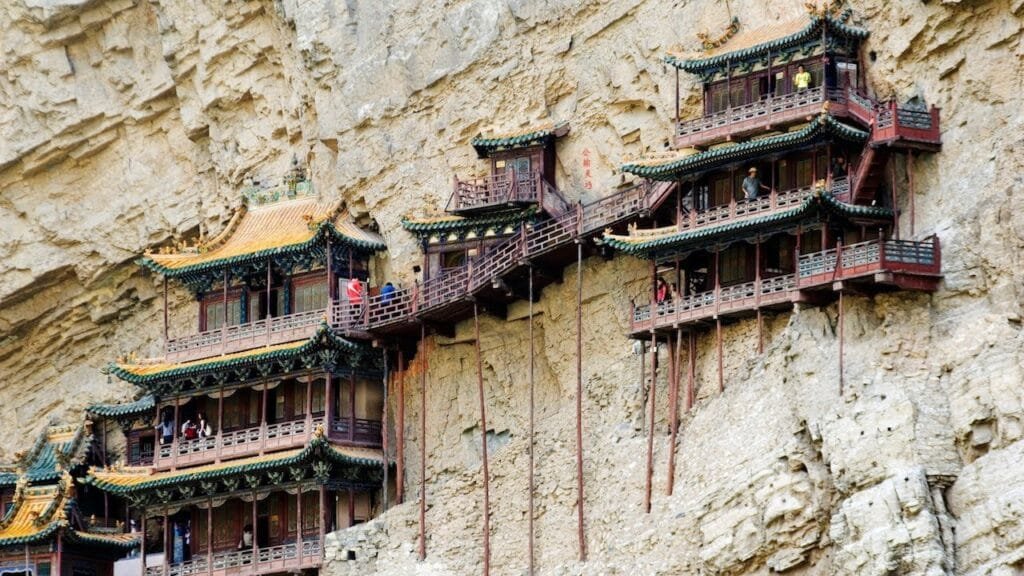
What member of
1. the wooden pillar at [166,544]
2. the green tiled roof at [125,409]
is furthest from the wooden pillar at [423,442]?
the green tiled roof at [125,409]

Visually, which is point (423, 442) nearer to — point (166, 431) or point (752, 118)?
point (166, 431)

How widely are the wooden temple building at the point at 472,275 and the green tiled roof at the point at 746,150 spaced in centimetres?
6

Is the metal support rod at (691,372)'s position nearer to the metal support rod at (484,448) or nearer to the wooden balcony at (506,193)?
the metal support rod at (484,448)

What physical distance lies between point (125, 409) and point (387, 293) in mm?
9908

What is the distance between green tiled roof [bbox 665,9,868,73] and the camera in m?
55.2

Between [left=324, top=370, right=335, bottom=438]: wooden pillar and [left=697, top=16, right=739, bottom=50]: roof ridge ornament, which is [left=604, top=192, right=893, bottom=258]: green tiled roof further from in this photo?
[left=324, top=370, right=335, bottom=438]: wooden pillar

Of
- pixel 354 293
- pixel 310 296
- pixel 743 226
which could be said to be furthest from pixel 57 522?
pixel 743 226

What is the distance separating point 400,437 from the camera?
62.9 m

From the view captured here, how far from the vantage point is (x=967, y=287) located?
50938mm

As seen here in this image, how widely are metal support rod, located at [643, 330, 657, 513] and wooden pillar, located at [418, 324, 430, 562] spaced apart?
22.6ft

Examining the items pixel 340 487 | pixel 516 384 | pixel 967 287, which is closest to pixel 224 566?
pixel 340 487

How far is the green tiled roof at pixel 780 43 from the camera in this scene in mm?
55250

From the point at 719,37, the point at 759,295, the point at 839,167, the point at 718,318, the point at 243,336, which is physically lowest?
the point at 718,318

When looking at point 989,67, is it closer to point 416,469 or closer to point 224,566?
point 416,469
